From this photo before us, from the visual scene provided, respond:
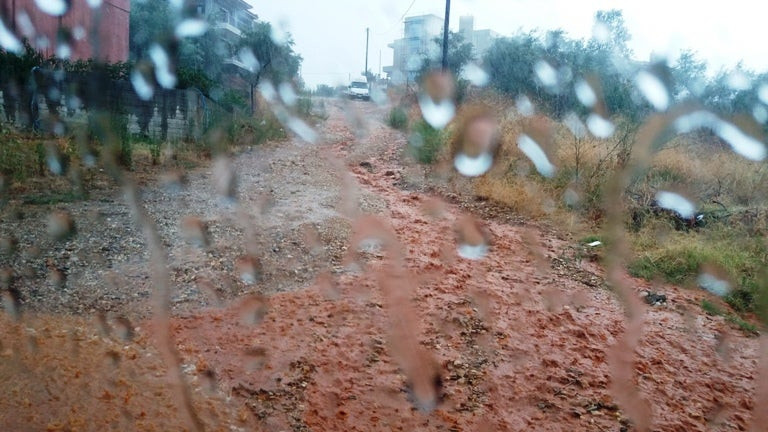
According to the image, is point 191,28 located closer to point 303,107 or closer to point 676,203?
point 303,107

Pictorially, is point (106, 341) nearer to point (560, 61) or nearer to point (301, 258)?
point (301, 258)

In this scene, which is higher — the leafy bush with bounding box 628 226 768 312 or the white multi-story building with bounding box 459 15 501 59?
the white multi-story building with bounding box 459 15 501 59

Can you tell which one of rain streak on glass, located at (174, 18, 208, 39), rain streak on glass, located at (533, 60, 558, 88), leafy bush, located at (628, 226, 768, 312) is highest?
rain streak on glass, located at (174, 18, 208, 39)

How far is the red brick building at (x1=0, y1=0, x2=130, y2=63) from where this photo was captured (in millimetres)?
12078

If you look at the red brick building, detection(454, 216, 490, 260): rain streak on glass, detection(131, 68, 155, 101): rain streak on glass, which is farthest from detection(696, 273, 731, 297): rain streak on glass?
the red brick building

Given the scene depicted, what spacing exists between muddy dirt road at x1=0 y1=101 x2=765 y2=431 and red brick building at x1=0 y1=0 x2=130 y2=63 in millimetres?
9352

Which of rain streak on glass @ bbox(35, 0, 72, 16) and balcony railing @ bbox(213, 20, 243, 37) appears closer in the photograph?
rain streak on glass @ bbox(35, 0, 72, 16)

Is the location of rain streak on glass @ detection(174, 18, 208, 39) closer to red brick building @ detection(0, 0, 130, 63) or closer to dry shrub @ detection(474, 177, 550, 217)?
red brick building @ detection(0, 0, 130, 63)

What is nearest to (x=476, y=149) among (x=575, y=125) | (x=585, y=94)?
(x=575, y=125)

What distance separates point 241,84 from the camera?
15836 millimetres

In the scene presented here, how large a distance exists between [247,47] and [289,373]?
1596cm

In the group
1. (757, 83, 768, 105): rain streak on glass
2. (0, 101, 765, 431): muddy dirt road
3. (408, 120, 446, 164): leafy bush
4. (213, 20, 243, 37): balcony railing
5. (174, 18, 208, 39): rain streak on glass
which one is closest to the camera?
A: (0, 101, 765, 431): muddy dirt road

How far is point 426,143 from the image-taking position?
454 inches

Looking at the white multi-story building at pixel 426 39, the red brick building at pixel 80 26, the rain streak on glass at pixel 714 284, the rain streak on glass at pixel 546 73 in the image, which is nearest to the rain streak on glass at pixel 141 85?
the red brick building at pixel 80 26
